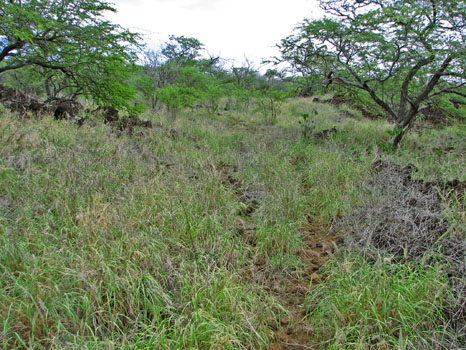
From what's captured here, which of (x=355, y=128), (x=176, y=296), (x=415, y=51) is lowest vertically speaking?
(x=176, y=296)

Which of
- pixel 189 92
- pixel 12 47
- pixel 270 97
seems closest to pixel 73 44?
pixel 12 47

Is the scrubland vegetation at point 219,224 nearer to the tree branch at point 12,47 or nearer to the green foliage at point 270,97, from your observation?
the tree branch at point 12,47

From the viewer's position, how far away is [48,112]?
20.8ft

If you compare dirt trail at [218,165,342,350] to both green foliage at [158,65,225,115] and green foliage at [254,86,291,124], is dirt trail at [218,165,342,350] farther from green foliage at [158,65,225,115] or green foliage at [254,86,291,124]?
green foliage at [254,86,291,124]

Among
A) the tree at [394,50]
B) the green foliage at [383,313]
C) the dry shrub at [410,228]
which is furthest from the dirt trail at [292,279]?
the tree at [394,50]

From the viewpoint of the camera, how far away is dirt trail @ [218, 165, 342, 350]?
6.45ft

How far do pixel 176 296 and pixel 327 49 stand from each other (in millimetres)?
7586

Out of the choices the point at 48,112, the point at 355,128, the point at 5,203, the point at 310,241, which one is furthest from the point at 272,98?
the point at 5,203

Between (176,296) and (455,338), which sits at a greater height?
(455,338)

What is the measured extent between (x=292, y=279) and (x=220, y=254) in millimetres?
677

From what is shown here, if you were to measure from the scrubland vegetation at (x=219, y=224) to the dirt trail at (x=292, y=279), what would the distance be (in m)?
0.02

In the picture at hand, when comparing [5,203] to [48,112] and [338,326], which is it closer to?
[338,326]

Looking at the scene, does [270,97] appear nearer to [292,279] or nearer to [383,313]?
[292,279]

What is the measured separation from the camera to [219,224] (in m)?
2.95
